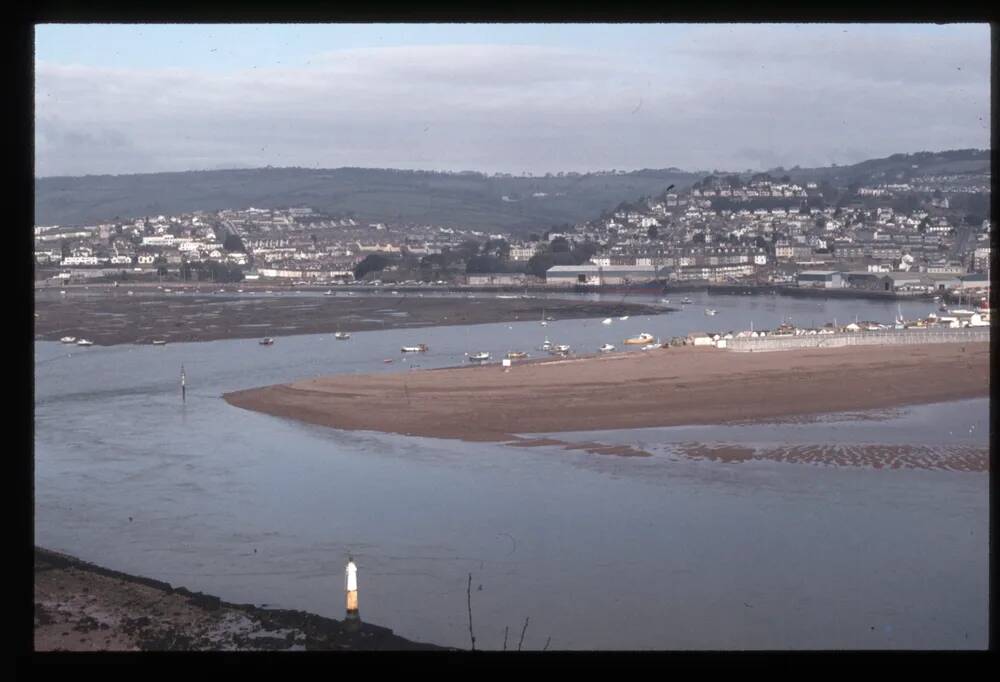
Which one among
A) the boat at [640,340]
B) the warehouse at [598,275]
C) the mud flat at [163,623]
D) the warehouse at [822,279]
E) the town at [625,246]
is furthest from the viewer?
the warehouse at [598,275]

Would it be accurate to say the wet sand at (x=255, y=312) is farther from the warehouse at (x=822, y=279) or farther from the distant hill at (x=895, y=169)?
the distant hill at (x=895, y=169)

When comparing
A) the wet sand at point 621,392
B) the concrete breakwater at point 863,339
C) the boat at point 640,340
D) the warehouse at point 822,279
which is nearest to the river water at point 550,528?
the wet sand at point 621,392

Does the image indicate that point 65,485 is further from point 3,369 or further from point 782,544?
point 3,369

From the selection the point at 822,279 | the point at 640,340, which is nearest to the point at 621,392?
the point at 640,340

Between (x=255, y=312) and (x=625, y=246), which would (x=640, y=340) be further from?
(x=625, y=246)

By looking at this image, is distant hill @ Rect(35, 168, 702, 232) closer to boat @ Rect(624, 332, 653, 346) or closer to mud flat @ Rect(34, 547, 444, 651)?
boat @ Rect(624, 332, 653, 346)

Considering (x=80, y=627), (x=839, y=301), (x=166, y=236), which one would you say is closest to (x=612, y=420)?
(x=80, y=627)

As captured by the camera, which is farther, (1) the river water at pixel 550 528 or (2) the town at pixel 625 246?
(2) the town at pixel 625 246
